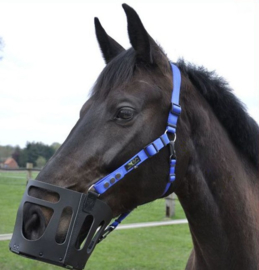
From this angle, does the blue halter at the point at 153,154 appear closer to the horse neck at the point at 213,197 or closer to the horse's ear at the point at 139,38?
the horse neck at the point at 213,197

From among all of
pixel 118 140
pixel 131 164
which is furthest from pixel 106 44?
pixel 131 164

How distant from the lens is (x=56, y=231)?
1.79 metres

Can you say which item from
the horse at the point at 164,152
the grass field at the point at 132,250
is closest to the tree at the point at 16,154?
the grass field at the point at 132,250

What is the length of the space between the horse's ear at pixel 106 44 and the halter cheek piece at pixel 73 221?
916 millimetres

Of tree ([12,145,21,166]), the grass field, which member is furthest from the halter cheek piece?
tree ([12,145,21,166])

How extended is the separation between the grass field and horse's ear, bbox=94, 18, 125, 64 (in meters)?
3.40

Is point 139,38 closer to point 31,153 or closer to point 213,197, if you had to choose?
point 213,197

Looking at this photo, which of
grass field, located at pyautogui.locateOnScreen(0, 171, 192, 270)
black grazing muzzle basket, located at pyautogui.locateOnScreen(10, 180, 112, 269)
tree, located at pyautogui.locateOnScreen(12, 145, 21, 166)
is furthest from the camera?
tree, located at pyautogui.locateOnScreen(12, 145, 21, 166)

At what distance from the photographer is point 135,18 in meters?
2.11

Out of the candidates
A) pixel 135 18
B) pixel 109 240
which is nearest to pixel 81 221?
pixel 135 18

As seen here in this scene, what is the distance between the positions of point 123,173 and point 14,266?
15.0 ft

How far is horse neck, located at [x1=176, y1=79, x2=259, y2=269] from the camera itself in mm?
2242

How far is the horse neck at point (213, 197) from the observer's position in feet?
7.36

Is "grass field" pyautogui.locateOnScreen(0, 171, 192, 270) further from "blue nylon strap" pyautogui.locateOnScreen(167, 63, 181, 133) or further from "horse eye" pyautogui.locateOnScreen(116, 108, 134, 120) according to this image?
"horse eye" pyautogui.locateOnScreen(116, 108, 134, 120)
